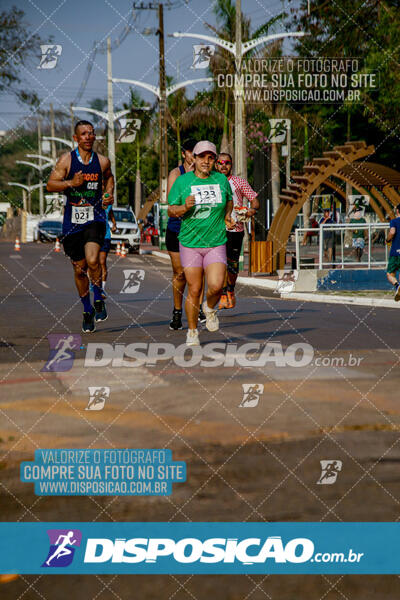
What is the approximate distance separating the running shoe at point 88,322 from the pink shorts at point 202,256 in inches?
77.1

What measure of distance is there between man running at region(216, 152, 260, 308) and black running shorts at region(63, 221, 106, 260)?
179 cm

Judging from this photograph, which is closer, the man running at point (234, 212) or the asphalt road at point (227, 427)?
the asphalt road at point (227, 427)

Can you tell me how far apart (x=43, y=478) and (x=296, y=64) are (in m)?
38.8

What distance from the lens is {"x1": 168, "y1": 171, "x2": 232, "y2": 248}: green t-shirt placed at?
384 inches

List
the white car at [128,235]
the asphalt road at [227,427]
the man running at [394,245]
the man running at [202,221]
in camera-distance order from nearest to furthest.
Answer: the asphalt road at [227,427]
the man running at [202,221]
the man running at [394,245]
the white car at [128,235]

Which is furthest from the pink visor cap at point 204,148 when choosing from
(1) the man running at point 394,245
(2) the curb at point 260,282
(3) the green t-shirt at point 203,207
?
(2) the curb at point 260,282

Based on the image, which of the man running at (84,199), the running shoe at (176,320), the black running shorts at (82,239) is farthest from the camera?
the running shoe at (176,320)

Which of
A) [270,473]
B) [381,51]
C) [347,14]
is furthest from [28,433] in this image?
[347,14]

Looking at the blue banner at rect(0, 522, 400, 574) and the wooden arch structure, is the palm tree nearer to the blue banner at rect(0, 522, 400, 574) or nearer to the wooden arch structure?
the wooden arch structure

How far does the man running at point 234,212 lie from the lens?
484 inches

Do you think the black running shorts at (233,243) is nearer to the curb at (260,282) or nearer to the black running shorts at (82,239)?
the black running shorts at (82,239)

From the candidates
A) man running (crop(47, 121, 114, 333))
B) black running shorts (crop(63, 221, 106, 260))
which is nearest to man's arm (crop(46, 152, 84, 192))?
man running (crop(47, 121, 114, 333))

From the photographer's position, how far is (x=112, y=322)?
43.7 feet

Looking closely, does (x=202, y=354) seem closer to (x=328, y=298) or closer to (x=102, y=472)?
(x=102, y=472)
